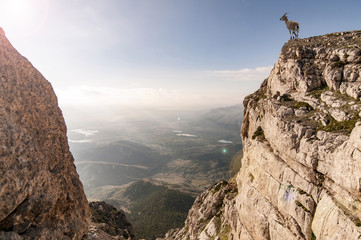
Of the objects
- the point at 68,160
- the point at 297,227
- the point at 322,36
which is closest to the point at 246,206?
the point at 297,227

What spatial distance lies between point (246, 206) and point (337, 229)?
18.7m

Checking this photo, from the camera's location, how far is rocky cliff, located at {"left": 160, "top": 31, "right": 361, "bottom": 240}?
2084 cm

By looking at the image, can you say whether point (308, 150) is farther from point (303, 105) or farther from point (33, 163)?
point (33, 163)

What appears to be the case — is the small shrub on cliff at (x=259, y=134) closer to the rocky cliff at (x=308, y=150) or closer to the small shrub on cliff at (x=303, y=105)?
the rocky cliff at (x=308, y=150)

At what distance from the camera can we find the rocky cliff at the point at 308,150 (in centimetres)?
2084

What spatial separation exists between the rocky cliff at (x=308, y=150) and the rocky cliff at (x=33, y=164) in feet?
93.1

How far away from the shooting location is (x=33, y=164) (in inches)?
638

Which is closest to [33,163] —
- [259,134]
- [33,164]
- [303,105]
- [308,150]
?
[33,164]

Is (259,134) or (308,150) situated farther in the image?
(259,134)

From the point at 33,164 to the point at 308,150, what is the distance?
33327mm

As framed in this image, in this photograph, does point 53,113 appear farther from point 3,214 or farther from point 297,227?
point 297,227

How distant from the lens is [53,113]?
21.2m

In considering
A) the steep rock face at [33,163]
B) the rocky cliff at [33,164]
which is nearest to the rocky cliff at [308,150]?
the rocky cliff at [33,164]

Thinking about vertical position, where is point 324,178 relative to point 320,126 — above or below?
below
